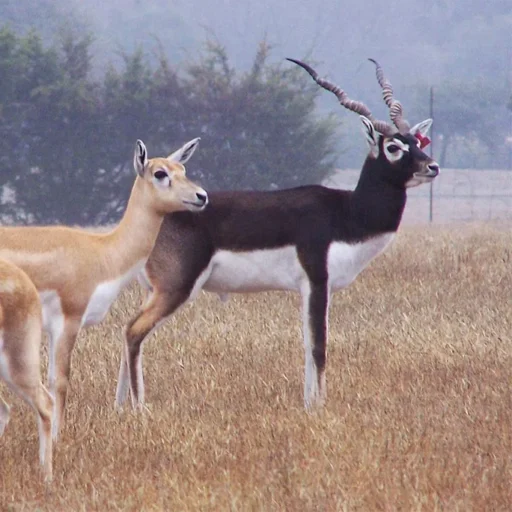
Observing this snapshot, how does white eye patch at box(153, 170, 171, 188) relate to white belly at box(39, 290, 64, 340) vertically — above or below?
above

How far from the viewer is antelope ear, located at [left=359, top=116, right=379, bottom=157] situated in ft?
28.2

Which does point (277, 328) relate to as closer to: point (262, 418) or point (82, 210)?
point (262, 418)

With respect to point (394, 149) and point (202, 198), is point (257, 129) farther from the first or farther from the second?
point (202, 198)

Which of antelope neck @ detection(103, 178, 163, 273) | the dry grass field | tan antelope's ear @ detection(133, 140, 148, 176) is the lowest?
the dry grass field

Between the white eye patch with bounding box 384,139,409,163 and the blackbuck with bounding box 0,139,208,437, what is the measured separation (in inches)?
65.1

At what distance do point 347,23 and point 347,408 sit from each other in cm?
14377

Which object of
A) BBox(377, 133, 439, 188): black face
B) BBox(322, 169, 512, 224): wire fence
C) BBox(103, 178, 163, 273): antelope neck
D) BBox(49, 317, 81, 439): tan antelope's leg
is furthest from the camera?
BBox(322, 169, 512, 224): wire fence

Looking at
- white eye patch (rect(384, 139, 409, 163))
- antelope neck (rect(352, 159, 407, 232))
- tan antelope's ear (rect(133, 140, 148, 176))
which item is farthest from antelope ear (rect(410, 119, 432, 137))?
tan antelope's ear (rect(133, 140, 148, 176))

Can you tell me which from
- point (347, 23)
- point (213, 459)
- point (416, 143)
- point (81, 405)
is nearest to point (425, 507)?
point (213, 459)

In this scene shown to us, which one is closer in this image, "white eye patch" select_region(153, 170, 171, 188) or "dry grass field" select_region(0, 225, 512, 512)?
"dry grass field" select_region(0, 225, 512, 512)

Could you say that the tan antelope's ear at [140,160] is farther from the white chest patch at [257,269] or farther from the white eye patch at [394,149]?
the white eye patch at [394,149]

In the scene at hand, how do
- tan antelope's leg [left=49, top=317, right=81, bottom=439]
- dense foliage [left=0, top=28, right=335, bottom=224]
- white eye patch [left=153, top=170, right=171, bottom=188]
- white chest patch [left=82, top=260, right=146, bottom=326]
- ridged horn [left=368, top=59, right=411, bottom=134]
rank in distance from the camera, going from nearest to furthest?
tan antelope's leg [left=49, top=317, right=81, bottom=439], white chest patch [left=82, top=260, right=146, bottom=326], white eye patch [left=153, top=170, right=171, bottom=188], ridged horn [left=368, top=59, right=411, bottom=134], dense foliage [left=0, top=28, right=335, bottom=224]

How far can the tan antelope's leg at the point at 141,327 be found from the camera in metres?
8.14

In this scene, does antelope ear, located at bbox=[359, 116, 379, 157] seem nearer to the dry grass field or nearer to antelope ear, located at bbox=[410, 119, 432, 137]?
antelope ear, located at bbox=[410, 119, 432, 137]
